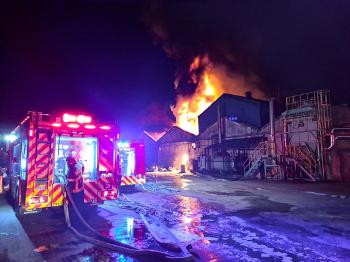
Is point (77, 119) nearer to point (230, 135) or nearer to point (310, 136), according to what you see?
point (310, 136)

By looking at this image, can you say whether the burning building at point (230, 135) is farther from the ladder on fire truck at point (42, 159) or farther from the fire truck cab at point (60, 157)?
the ladder on fire truck at point (42, 159)

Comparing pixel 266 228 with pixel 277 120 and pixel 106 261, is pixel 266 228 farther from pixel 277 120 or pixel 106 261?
pixel 277 120

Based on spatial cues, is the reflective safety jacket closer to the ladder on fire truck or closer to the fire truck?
the fire truck

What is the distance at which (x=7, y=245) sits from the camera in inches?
229

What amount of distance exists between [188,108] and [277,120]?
22.1m

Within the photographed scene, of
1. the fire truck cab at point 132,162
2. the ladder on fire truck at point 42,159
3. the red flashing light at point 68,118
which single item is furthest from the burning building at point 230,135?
the ladder on fire truck at point 42,159

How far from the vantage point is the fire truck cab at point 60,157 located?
7.42m

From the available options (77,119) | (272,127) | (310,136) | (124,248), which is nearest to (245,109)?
(272,127)

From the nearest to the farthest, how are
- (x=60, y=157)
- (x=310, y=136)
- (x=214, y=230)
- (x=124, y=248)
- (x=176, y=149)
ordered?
(x=124, y=248) < (x=214, y=230) < (x=60, y=157) < (x=310, y=136) < (x=176, y=149)

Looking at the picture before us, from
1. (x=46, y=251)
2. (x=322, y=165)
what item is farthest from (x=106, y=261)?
(x=322, y=165)

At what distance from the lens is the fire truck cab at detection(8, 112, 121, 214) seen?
24.3ft

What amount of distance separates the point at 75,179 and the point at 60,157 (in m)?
1.15

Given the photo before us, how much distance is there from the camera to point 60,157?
8.47 m

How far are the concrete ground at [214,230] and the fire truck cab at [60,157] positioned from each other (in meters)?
0.77
